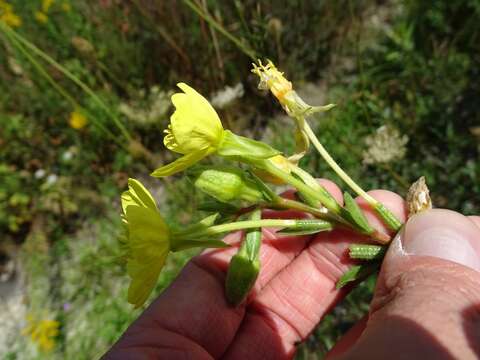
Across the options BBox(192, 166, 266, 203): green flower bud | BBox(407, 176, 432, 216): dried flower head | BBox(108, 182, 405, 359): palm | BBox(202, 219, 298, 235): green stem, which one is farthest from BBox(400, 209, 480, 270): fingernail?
BBox(192, 166, 266, 203): green flower bud

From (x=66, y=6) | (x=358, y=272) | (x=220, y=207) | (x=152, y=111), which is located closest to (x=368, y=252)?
(x=358, y=272)

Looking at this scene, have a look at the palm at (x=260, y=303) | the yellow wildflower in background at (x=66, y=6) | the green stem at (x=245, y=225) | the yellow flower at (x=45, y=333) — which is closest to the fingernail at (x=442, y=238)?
the palm at (x=260, y=303)

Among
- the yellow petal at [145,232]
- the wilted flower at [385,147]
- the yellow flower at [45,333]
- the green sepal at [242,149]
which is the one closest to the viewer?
the yellow petal at [145,232]

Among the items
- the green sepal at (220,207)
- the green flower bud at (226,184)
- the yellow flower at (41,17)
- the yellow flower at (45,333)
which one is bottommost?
the yellow flower at (45,333)

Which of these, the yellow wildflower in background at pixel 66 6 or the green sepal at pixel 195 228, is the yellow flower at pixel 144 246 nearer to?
the green sepal at pixel 195 228

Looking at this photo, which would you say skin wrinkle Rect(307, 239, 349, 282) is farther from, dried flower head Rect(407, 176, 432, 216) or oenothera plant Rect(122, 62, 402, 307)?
dried flower head Rect(407, 176, 432, 216)

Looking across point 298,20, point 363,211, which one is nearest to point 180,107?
point 363,211

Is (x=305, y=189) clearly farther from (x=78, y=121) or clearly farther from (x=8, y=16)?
(x=8, y=16)
